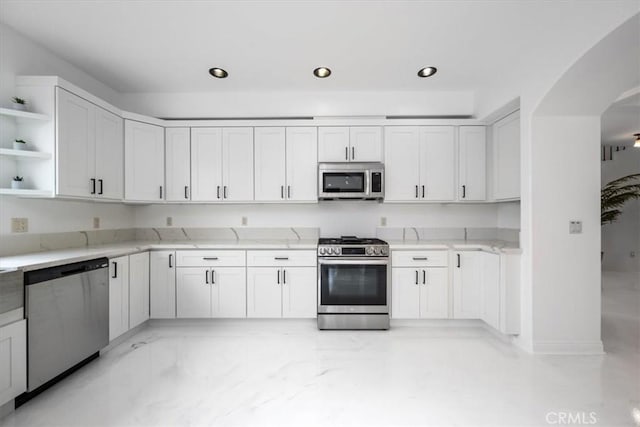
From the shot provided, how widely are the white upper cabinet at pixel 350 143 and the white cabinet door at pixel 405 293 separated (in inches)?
53.0

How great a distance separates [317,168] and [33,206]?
2.65 m

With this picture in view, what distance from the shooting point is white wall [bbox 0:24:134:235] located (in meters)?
2.28

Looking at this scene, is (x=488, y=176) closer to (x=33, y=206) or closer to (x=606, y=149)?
(x=33, y=206)

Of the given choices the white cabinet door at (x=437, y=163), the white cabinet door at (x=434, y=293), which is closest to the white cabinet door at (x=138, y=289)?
the white cabinet door at (x=434, y=293)

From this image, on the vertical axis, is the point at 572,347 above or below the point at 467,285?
below

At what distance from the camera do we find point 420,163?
3453mm

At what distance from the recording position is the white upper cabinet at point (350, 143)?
3.45 metres

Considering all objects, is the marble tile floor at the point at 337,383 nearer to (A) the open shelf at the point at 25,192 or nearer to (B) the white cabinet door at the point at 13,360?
(B) the white cabinet door at the point at 13,360

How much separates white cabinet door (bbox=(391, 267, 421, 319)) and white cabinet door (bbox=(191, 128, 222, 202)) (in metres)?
2.26

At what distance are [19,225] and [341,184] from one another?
115 inches

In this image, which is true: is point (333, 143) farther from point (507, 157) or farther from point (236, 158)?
point (507, 157)

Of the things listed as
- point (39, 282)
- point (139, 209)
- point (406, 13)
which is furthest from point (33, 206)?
point (406, 13)

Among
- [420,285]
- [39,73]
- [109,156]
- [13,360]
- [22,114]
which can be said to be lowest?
[13,360]

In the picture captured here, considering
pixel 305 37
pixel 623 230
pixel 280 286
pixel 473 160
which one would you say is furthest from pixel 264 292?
pixel 623 230
